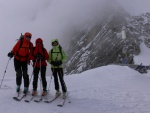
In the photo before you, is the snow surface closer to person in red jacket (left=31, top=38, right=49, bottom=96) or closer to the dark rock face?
person in red jacket (left=31, top=38, right=49, bottom=96)

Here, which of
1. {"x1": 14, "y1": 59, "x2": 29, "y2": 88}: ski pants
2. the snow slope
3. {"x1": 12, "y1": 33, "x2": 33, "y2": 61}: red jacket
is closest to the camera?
Result: the snow slope

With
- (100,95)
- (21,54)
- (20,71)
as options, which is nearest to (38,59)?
(21,54)

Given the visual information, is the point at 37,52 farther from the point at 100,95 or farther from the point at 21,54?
the point at 100,95

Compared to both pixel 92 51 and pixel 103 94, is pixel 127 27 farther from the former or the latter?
pixel 103 94

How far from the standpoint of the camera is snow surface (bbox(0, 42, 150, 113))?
9.05 meters

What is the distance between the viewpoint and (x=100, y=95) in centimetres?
1165

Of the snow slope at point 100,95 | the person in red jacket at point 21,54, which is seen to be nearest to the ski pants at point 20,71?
the person in red jacket at point 21,54

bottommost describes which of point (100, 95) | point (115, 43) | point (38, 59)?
point (100, 95)

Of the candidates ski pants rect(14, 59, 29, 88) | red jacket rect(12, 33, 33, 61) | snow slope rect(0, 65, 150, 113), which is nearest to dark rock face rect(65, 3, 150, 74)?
snow slope rect(0, 65, 150, 113)

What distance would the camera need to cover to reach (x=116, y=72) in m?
17.5

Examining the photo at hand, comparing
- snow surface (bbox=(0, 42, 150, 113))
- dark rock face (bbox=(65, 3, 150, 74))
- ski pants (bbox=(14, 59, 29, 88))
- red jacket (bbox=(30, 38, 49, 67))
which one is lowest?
snow surface (bbox=(0, 42, 150, 113))

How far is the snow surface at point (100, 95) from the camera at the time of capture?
905 centimetres

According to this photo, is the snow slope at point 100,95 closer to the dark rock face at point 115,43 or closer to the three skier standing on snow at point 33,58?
the three skier standing on snow at point 33,58

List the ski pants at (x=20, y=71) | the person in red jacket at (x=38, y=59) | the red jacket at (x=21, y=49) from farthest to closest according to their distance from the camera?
the person in red jacket at (x=38, y=59) < the ski pants at (x=20, y=71) < the red jacket at (x=21, y=49)
